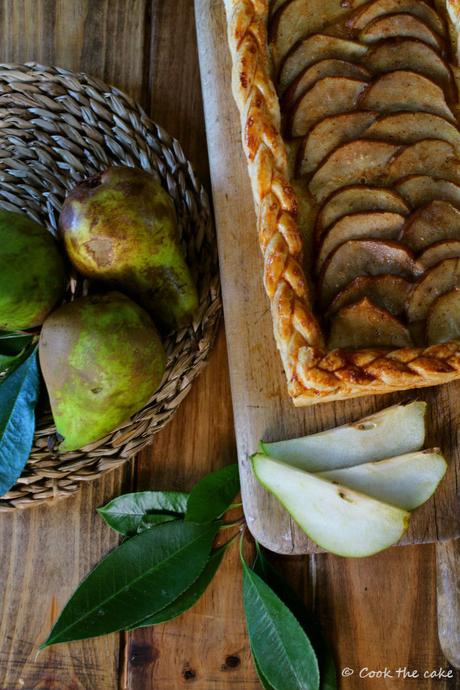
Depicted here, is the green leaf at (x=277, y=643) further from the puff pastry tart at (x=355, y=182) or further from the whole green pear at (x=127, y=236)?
the whole green pear at (x=127, y=236)

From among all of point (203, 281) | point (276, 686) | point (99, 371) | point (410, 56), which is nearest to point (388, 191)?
point (410, 56)

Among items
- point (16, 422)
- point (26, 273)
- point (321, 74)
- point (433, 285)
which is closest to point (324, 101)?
point (321, 74)

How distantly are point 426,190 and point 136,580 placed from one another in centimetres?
117

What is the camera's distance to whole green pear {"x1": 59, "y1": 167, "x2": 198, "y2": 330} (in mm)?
1563

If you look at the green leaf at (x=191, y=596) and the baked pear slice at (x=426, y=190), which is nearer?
the baked pear slice at (x=426, y=190)

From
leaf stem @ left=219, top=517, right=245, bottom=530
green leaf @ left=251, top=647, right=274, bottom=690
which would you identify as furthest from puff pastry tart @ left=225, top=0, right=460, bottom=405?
green leaf @ left=251, top=647, right=274, bottom=690

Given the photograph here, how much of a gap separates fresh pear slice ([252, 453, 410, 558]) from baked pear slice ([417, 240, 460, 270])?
0.53m

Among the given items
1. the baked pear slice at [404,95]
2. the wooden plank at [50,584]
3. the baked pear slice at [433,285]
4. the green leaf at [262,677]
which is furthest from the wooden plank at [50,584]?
the baked pear slice at [404,95]

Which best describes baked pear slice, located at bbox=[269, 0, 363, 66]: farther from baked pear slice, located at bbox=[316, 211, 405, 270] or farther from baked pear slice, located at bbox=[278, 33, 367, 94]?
baked pear slice, located at bbox=[316, 211, 405, 270]

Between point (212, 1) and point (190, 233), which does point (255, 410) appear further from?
point (212, 1)

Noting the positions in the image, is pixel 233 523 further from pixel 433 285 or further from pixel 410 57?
pixel 410 57

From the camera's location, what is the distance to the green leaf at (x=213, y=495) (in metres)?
1.82

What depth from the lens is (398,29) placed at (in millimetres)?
1710

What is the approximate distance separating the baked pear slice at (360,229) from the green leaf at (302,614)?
31.9 inches
